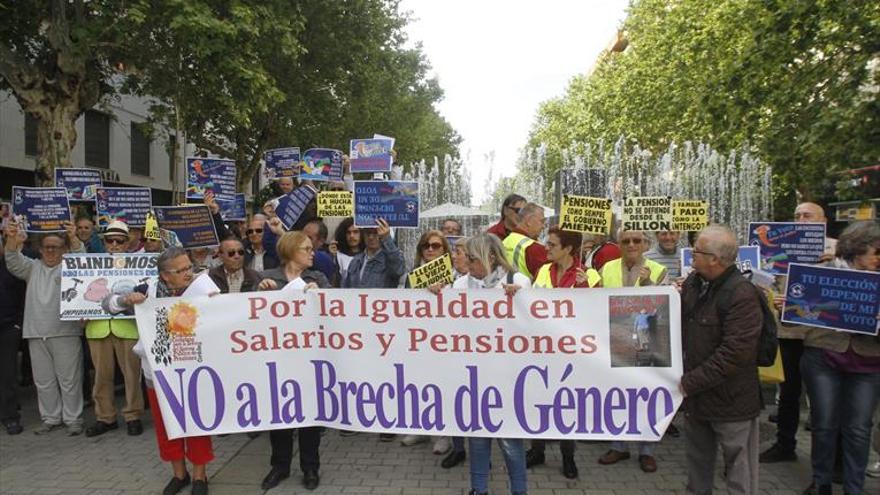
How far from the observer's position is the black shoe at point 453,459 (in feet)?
17.3

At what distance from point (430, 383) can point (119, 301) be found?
2360 millimetres

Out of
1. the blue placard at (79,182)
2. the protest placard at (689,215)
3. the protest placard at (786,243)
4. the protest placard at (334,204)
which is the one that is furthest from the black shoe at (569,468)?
the blue placard at (79,182)

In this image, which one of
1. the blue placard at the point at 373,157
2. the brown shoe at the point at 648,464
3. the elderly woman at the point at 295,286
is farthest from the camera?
the blue placard at the point at 373,157

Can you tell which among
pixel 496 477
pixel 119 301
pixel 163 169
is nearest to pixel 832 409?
pixel 496 477

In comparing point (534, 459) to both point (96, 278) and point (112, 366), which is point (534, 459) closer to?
point (112, 366)

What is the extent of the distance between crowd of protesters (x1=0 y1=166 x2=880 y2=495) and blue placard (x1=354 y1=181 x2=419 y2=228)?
0.49ft

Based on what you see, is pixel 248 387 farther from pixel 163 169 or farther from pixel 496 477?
pixel 163 169

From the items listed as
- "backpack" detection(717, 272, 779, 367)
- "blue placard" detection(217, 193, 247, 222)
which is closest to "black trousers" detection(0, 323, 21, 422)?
"blue placard" detection(217, 193, 247, 222)

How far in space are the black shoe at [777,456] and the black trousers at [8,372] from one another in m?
6.81

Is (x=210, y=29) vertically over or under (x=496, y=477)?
over

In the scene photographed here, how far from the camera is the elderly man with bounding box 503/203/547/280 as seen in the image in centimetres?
550

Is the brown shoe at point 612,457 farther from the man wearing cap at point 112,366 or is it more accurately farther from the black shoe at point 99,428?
the black shoe at point 99,428

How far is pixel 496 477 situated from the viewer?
5.07m

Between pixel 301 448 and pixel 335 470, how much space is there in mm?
478
